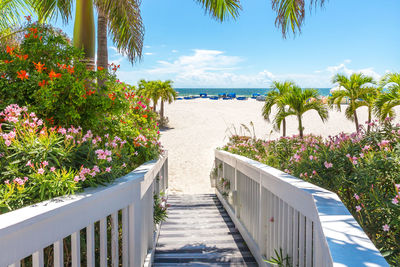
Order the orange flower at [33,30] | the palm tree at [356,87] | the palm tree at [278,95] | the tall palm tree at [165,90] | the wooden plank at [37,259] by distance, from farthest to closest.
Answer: the tall palm tree at [165,90] → the palm tree at [356,87] → the palm tree at [278,95] → the orange flower at [33,30] → the wooden plank at [37,259]

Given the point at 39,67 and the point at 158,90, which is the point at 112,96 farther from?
the point at 158,90

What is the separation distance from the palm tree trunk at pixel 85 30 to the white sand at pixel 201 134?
3.49m

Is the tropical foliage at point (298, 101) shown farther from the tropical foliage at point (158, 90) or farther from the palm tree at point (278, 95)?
the tropical foliage at point (158, 90)

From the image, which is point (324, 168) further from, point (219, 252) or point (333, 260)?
point (219, 252)

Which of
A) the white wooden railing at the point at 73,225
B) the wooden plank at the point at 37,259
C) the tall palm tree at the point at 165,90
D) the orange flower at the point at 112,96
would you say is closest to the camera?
the white wooden railing at the point at 73,225

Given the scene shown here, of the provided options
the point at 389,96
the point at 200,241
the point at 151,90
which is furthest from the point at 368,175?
the point at 151,90

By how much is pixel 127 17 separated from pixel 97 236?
12.8 feet


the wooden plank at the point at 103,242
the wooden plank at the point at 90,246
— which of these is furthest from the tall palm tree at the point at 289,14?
the wooden plank at the point at 90,246

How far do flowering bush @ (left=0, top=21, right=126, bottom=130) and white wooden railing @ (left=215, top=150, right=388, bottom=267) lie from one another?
73.0 inches

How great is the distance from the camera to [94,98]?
3.01 m

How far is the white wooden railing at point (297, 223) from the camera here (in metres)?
1.17

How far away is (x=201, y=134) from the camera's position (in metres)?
21.6

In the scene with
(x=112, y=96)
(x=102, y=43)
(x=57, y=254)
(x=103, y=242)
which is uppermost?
(x=102, y=43)

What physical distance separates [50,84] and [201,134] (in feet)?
62.3
